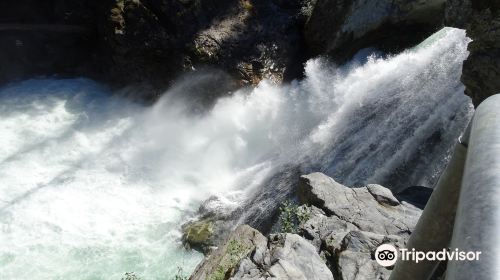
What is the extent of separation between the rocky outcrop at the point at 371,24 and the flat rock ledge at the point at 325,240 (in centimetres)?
595

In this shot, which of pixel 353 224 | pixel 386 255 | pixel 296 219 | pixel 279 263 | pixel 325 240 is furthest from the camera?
pixel 296 219

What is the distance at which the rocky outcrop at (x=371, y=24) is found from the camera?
36.7 feet

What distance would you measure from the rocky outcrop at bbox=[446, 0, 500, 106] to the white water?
1.11m

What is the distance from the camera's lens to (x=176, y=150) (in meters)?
12.3

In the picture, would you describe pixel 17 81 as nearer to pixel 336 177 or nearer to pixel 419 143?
pixel 336 177

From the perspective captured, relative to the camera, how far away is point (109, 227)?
9969 millimetres

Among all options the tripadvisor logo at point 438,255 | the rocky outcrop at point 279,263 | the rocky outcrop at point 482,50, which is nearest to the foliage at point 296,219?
the rocky outcrop at point 279,263

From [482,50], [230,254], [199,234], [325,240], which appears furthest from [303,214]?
[482,50]

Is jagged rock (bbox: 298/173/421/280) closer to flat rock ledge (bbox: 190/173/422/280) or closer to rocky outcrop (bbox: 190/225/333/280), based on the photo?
flat rock ledge (bbox: 190/173/422/280)

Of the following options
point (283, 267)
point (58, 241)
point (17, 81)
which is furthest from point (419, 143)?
point (17, 81)

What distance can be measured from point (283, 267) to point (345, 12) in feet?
30.2

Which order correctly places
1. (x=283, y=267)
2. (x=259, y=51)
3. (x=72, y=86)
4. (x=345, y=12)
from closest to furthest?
(x=283, y=267)
(x=345, y=12)
(x=259, y=51)
(x=72, y=86)

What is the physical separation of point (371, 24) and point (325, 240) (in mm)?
7942

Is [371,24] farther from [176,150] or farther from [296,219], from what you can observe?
[296,219]
